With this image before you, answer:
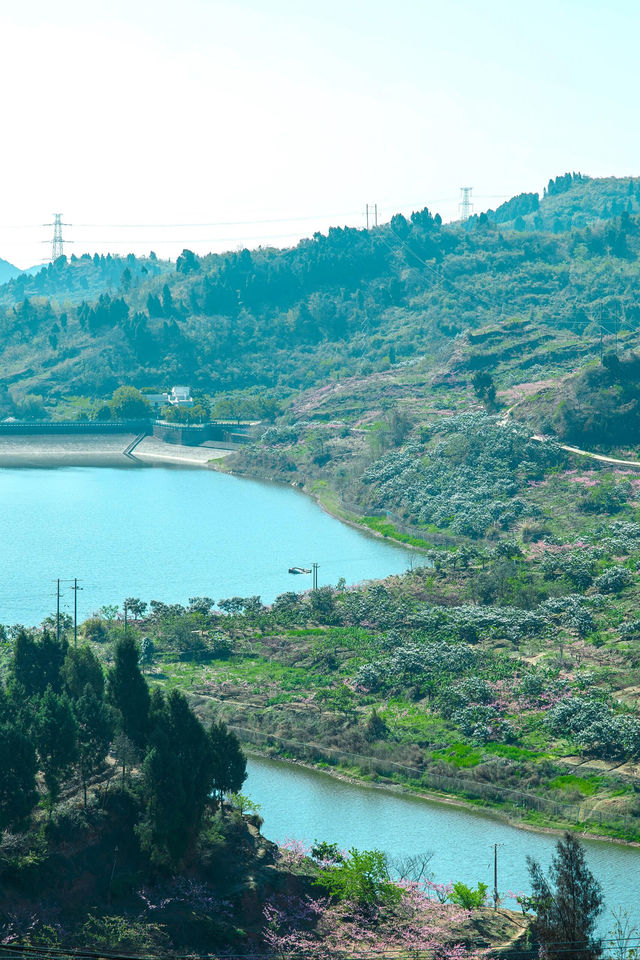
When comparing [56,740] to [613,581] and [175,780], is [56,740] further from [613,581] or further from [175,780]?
[613,581]

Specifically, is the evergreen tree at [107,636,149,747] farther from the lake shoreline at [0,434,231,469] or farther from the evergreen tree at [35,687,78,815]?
the lake shoreline at [0,434,231,469]

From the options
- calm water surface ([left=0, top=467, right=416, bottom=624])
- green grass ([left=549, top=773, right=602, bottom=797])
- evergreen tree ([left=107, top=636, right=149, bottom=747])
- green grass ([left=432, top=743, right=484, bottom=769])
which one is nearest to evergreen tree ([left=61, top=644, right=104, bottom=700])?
evergreen tree ([left=107, top=636, right=149, bottom=747])

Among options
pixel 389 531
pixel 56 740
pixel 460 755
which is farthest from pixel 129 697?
pixel 389 531

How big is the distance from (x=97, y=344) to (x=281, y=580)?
4800 inches

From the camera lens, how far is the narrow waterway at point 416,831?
41656 millimetres

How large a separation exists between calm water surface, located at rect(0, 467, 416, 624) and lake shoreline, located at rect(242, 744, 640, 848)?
87.2 ft

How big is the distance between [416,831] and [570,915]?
15.3m

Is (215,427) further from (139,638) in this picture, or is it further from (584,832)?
(584,832)

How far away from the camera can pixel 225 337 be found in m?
200

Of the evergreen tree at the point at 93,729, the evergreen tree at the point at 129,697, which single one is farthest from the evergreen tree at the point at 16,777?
the evergreen tree at the point at 129,697

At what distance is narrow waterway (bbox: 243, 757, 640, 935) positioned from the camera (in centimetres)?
4166

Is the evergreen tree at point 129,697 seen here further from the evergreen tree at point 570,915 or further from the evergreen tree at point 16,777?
the evergreen tree at point 570,915

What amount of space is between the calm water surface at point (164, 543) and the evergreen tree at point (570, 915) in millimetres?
48400

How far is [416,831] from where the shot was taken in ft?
151
